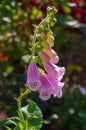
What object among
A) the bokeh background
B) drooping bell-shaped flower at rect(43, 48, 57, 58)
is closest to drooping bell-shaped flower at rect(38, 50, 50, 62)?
drooping bell-shaped flower at rect(43, 48, 57, 58)

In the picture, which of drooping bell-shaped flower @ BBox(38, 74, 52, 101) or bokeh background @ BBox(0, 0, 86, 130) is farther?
bokeh background @ BBox(0, 0, 86, 130)

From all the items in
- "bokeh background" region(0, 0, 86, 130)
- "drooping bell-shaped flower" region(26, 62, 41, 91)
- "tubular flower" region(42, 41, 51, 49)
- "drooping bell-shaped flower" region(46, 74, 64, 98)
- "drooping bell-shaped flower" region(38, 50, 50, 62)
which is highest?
"tubular flower" region(42, 41, 51, 49)

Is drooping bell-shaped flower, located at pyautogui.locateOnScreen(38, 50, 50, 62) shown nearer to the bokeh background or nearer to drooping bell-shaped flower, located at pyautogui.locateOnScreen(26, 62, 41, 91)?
drooping bell-shaped flower, located at pyautogui.locateOnScreen(26, 62, 41, 91)

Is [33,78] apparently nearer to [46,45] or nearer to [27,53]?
[46,45]

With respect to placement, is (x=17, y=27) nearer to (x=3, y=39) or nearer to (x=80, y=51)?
(x=3, y=39)

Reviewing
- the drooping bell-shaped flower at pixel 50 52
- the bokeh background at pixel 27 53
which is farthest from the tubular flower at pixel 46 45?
the bokeh background at pixel 27 53

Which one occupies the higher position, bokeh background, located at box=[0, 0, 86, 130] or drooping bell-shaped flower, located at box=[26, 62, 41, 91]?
drooping bell-shaped flower, located at box=[26, 62, 41, 91]
